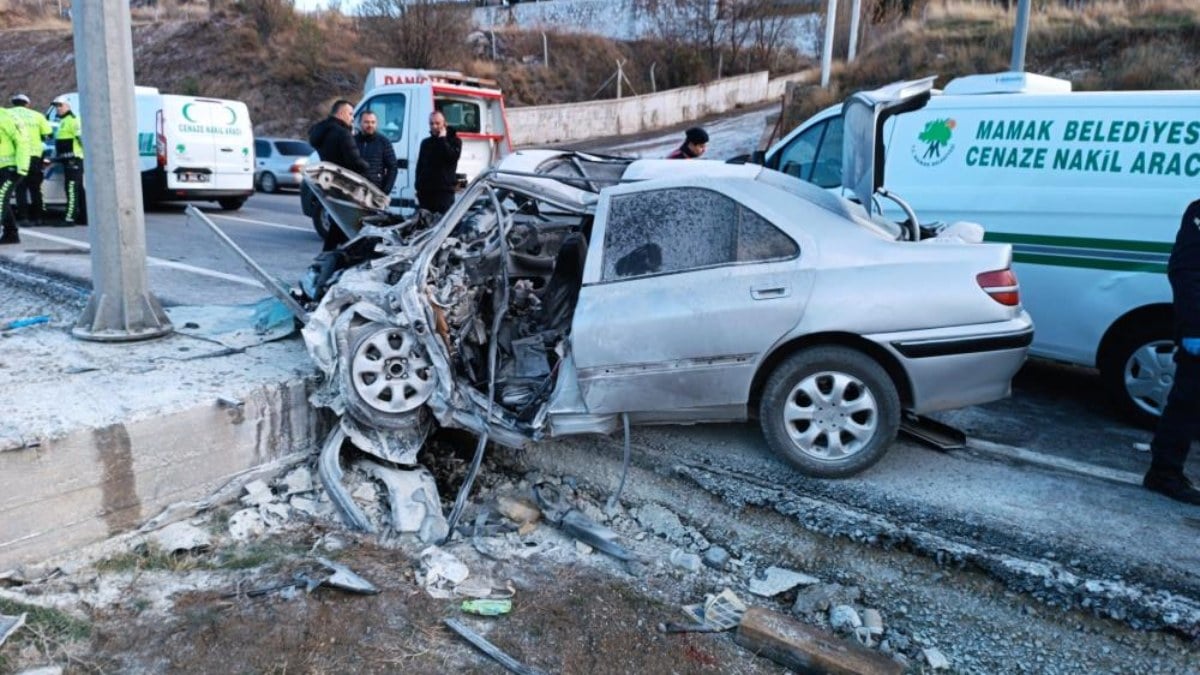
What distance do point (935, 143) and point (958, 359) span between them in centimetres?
260

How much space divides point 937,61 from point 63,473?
20.2 meters

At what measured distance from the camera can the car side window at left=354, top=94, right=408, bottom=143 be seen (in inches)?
416

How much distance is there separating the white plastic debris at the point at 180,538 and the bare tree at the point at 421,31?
2755 centimetres

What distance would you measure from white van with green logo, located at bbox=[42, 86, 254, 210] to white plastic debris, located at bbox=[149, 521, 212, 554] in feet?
34.2

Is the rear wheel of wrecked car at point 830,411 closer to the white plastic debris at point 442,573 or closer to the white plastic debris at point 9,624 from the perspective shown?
the white plastic debris at point 442,573

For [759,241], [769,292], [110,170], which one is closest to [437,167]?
[110,170]

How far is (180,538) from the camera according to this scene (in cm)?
404

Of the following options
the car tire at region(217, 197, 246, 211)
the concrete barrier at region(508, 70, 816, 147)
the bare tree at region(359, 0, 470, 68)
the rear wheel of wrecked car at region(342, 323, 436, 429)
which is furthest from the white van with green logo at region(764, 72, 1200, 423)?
the bare tree at region(359, 0, 470, 68)

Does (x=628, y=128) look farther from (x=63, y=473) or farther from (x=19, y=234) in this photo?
(x=63, y=473)

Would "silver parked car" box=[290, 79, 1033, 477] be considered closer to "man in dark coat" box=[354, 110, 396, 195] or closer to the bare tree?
"man in dark coat" box=[354, 110, 396, 195]

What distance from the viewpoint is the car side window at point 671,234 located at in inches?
169

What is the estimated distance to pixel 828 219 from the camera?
4.30 metres

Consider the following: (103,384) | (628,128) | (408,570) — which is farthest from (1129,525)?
(628,128)

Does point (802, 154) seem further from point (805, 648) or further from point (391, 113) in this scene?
point (391, 113)
